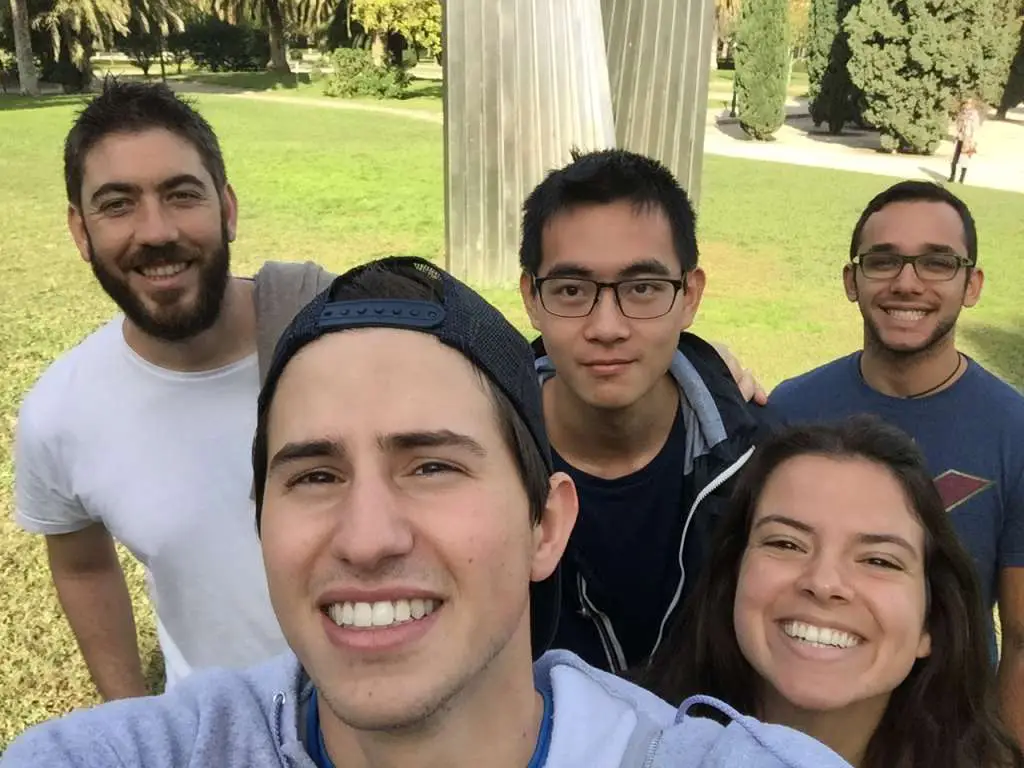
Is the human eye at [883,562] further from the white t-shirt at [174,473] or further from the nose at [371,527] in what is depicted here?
the white t-shirt at [174,473]

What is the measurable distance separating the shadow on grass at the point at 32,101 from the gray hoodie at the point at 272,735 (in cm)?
2742

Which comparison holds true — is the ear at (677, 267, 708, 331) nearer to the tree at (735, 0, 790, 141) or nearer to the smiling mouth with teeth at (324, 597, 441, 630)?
the smiling mouth with teeth at (324, 597, 441, 630)

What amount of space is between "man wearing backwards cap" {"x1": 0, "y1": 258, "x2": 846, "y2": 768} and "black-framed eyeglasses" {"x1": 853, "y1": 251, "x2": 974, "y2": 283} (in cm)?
166

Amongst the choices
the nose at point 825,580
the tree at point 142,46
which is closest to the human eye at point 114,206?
the nose at point 825,580

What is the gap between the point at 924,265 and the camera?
8.64 ft

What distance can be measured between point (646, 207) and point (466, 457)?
127cm

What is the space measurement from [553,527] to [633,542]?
0.80 metres

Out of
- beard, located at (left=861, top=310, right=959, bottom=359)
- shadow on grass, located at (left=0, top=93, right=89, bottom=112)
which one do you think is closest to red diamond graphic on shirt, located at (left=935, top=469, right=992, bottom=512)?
beard, located at (left=861, top=310, right=959, bottom=359)

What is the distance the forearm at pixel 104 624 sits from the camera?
8.34 feet

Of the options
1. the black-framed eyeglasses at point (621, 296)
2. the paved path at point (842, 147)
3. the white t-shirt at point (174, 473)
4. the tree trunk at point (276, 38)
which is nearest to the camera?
the white t-shirt at point (174, 473)

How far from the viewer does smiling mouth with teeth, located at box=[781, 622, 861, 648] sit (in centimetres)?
186

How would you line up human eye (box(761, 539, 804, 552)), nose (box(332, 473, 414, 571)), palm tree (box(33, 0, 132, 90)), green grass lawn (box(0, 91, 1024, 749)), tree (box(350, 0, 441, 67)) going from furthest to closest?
tree (box(350, 0, 441, 67)) → palm tree (box(33, 0, 132, 90)) → green grass lawn (box(0, 91, 1024, 749)) → human eye (box(761, 539, 804, 552)) → nose (box(332, 473, 414, 571))

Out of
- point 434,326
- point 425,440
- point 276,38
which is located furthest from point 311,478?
point 276,38

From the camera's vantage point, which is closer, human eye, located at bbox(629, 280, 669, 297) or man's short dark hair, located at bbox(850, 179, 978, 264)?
human eye, located at bbox(629, 280, 669, 297)
